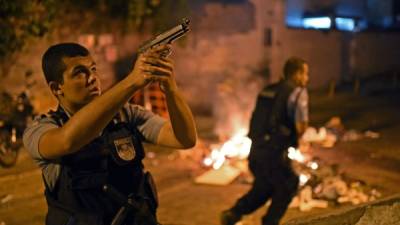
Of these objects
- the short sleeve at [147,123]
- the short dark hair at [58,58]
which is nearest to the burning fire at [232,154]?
the short sleeve at [147,123]

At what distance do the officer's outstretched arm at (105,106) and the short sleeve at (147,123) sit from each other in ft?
1.73

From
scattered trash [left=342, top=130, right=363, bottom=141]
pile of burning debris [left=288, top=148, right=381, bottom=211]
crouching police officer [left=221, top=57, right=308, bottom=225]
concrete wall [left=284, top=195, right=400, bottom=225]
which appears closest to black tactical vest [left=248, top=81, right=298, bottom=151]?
crouching police officer [left=221, top=57, right=308, bottom=225]

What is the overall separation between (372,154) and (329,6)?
52.2ft

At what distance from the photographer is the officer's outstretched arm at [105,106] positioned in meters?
1.96

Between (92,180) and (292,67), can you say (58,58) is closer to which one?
(92,180)

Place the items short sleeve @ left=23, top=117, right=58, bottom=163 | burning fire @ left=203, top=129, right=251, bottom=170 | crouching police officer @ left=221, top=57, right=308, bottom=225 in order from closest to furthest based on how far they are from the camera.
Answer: short sleeve @ left=23, top=117, right=58, bottom=163, crouching police officer @ left=221, top=57, right=308, bottom=225, burning fire @ left=203, top=129, right=251, bottom=170

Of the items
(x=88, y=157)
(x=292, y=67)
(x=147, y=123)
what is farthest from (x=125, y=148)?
(x=292, y=67)

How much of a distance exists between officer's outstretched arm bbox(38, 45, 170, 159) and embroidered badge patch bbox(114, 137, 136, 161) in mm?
277

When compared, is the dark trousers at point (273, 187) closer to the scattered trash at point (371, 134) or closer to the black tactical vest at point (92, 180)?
the black tactical vest at point (92, 180)

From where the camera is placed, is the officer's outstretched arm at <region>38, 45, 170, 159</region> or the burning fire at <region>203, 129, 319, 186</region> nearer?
the officer's outstretched arm at <region>38, 45, 170, 159</region>

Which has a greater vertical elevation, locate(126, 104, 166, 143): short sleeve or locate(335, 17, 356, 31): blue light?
locate(126, 104, 166, 143): short sleeve

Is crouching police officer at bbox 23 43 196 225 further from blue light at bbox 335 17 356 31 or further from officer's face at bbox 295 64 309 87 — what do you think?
blue light at bbox 335 17 356 31

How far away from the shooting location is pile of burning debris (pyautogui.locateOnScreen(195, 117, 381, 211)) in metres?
6.69

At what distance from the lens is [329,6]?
2409 cm
